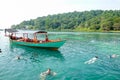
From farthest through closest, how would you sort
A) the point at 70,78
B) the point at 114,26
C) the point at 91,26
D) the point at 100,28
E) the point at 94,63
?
the point at 91,26, the point at 100,28, the point at 114,26, the point at 94,63, the point at 70,78

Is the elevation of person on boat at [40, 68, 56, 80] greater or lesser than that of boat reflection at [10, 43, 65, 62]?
lesser

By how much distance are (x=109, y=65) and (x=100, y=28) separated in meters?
144

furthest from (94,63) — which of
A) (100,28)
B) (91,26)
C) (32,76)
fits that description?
(91,26)

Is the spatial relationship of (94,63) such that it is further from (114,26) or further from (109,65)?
(114,26)

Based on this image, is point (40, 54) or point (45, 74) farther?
point (40, 54)

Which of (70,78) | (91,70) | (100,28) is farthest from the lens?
(100,28)

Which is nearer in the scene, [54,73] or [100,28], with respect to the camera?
[54,73]

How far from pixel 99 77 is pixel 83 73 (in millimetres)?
2508

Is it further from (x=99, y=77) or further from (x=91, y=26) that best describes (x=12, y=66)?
(x=91, y=26)

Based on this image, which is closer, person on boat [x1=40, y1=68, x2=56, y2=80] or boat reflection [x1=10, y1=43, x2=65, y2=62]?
person on boat [x1=40, y1=68, x2=56, y2=80]

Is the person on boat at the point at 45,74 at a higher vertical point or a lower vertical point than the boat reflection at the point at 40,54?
lower

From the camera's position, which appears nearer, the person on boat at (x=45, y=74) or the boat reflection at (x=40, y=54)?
the person on boat at (x=45, y=74)

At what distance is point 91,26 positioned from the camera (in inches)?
7249

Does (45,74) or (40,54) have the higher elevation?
(40,54)
